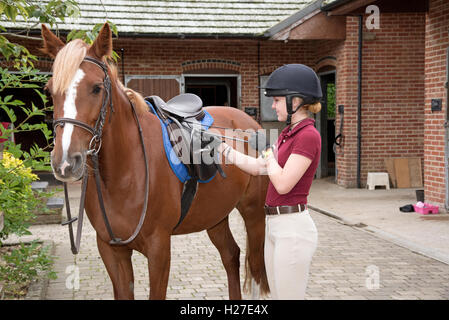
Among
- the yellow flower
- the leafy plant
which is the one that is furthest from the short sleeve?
the leafy plant

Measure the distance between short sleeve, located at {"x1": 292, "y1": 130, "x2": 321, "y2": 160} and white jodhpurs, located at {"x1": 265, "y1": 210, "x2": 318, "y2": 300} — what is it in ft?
1.21

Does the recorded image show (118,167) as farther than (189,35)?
No

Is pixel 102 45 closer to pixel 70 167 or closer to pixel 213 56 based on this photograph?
pixel 70 167

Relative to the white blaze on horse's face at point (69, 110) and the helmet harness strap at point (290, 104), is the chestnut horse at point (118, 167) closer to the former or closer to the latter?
the white blaze on horse's face at point (69, 110)

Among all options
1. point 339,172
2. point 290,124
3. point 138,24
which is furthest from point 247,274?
point 138,24

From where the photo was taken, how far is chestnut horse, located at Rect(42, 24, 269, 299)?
253 centimetres

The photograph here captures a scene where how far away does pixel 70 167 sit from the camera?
2424mm

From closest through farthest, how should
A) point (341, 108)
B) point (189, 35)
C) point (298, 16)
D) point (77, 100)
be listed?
1. point (77, 100)
2. point (298, 16)
3. point (341, 108)
4. point (189, 35)

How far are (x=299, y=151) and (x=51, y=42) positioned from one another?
152 cm

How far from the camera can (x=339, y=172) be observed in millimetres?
12625

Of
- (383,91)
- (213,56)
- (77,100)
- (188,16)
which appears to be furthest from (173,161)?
(213,56)

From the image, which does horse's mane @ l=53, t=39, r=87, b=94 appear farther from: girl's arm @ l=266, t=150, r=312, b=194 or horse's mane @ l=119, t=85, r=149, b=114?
girl's arm @ l=266, t=150, r=312, b=194

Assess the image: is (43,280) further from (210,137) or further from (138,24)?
(138,24)

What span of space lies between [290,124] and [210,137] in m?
0.79
